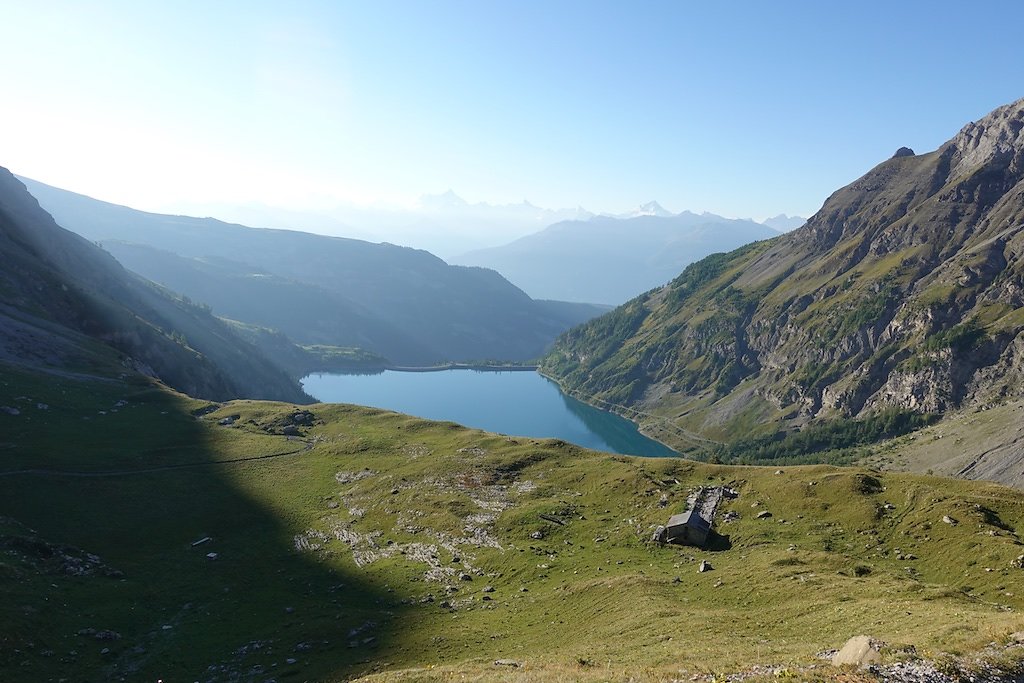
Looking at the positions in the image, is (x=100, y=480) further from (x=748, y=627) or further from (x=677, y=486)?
(x=748, y=627)

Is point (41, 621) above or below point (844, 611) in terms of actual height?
below

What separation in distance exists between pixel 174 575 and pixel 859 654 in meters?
64.3

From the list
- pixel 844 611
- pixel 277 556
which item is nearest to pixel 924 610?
pixel 844 611

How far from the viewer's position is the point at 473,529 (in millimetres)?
72688

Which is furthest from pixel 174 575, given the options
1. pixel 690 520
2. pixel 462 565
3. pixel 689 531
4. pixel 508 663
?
pixel 690 520

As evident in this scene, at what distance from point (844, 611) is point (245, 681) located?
42364 millimetres

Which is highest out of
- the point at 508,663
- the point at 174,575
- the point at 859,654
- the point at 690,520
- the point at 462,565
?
the point at 859,654

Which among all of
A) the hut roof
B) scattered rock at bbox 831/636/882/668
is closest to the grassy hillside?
scattered rock at bbox 831/636/882/668

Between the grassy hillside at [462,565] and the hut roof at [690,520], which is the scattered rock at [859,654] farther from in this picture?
the hut roof at [690,520]

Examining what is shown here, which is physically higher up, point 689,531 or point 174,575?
point 689,531

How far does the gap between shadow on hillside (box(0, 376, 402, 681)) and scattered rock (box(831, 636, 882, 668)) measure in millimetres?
30842

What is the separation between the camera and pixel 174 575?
2512 inches

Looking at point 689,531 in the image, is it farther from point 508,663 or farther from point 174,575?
point 174,575

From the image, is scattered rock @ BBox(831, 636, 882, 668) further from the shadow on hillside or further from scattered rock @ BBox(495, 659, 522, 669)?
the shadow on hillside
